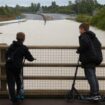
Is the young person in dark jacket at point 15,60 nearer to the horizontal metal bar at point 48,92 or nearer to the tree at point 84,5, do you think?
the horizontal metal bar at point 48,92

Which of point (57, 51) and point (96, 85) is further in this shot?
point (57, 51)

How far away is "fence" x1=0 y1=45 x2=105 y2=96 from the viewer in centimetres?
1016

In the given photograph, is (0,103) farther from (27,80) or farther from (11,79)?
(27,80)

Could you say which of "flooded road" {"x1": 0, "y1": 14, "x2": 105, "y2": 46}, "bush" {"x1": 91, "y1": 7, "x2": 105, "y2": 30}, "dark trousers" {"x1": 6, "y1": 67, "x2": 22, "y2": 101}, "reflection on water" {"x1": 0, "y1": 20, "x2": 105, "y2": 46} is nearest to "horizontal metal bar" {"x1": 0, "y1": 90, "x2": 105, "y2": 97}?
"dark trousers" {"x1": 6, "y1": 67, "x2": 22, "y2": 101}

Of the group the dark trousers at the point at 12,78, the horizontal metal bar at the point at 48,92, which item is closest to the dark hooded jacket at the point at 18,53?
the dark trousers at the point at 12,78

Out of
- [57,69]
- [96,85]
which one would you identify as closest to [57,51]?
[57,69]

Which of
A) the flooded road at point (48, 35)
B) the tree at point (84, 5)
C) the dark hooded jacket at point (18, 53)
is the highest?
the dark hooded jacket at point (18, 53)

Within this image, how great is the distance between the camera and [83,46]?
9336 mm

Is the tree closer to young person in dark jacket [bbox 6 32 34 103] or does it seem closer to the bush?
the bush

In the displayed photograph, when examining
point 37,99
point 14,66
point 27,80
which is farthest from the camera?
point 27,80

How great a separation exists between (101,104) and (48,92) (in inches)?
51.6

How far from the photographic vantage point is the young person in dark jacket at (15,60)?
9.29m

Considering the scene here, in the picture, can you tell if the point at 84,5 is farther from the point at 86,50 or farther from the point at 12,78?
the point at 12,78

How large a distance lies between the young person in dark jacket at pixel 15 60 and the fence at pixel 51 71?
66 cm
